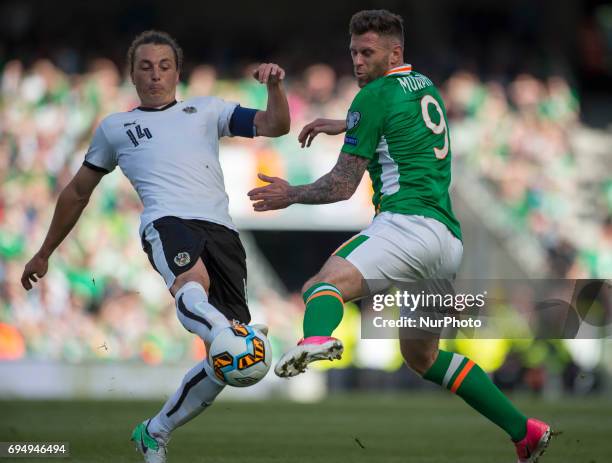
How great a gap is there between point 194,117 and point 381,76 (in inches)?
43.3

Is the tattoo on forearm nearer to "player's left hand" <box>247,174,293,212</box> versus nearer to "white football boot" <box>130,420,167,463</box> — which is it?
"player's left hand" <box>247,174,293,212</box>

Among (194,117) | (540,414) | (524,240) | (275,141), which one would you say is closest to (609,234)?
(524,240)

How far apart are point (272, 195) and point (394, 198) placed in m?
0.64

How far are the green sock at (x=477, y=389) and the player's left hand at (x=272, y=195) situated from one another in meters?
1.29

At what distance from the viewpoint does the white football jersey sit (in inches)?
267

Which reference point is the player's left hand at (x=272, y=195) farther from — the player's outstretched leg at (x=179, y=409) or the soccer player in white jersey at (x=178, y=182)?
the player's outstretched leg at (x=179, y=409)

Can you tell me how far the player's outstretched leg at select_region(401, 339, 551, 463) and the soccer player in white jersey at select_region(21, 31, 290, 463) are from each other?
976 mm

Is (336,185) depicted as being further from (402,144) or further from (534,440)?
(534,440)

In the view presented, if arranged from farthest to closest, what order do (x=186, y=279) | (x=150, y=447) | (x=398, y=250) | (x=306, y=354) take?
(x=150, y=447) → (x=186, y=279) → (x=398, y=250) → (x=306, y=354)

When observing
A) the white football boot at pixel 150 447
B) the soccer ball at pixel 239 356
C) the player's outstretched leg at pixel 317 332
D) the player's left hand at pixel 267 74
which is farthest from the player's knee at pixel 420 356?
the player's left hand at pixel 267 74

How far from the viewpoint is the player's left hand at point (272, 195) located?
6.20 meters

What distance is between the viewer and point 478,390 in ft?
21.9

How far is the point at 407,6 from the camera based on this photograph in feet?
79.4

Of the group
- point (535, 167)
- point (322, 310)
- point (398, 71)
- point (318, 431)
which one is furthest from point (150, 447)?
point (535, 167)
